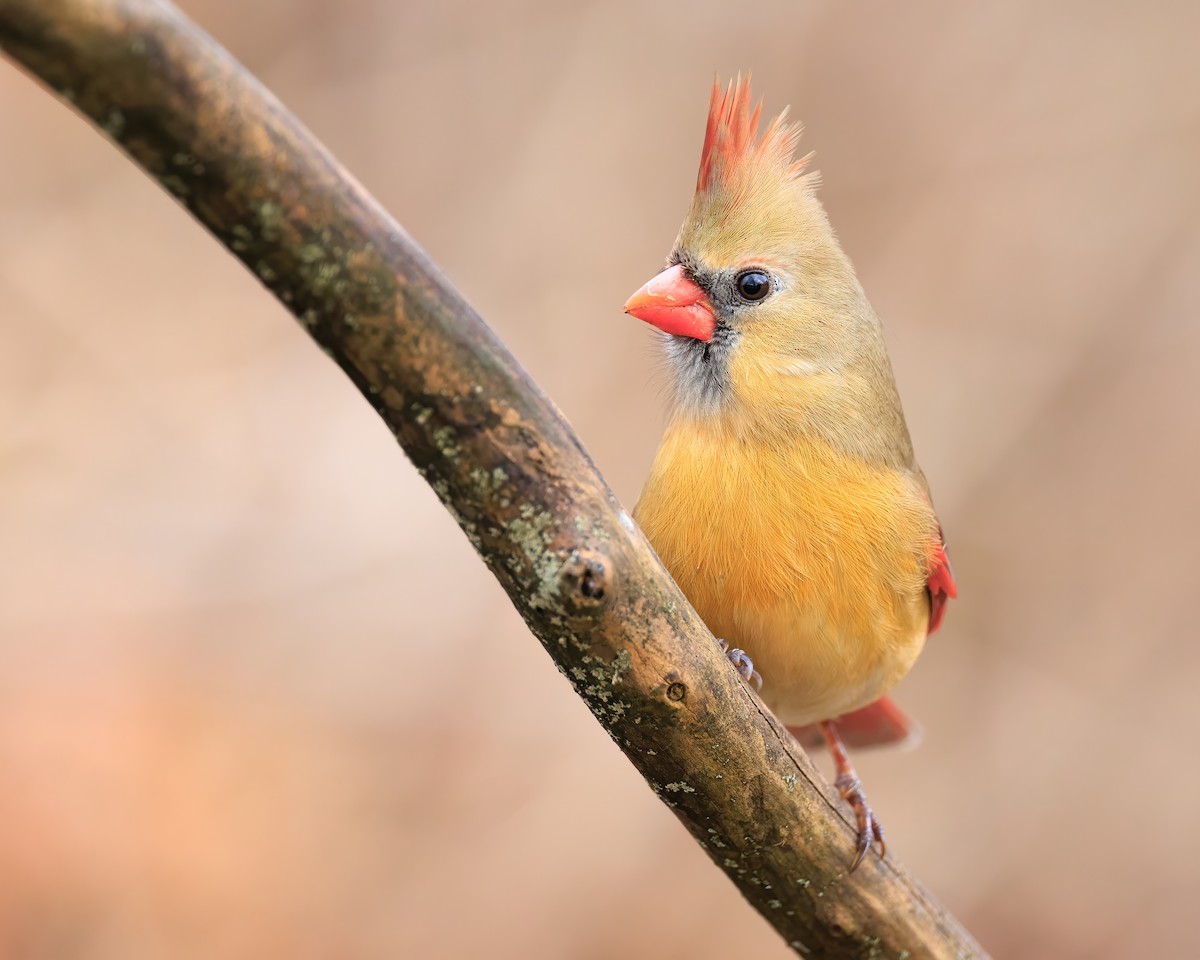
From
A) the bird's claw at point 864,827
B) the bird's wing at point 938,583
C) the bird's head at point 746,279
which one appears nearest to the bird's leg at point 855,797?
the bird's claw at point 864,827

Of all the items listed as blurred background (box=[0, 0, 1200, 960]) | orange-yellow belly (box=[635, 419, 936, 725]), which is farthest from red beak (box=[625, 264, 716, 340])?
blurred background (box=[0, 0, 1200, 960])

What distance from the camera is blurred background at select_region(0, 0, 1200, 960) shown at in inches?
176

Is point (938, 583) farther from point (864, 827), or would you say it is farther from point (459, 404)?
point (459, 404)

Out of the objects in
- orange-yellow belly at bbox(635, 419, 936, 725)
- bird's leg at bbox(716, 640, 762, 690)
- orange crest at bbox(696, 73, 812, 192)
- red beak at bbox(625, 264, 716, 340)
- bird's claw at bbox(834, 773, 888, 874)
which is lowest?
bird's claw at bbox(834, 773, 888, 874)

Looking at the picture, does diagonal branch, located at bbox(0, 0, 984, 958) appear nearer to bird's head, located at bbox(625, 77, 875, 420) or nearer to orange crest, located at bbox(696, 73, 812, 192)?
bird's head, located at bbox(625, 77, 875, 420)

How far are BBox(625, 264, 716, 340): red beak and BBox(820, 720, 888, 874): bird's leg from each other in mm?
1042

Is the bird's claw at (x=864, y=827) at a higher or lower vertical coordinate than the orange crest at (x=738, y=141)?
lower

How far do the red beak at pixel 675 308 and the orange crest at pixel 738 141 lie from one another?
0.24 metres

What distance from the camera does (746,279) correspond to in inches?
102

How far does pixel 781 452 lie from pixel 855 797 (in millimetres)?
859

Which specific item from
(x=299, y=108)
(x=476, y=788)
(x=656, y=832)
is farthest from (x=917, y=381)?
(x=299, y=108)

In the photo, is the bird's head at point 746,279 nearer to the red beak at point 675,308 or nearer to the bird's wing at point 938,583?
the red beak at point 675,308

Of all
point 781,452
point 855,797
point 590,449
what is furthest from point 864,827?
point 590,449

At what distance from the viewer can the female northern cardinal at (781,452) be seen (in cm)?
244
